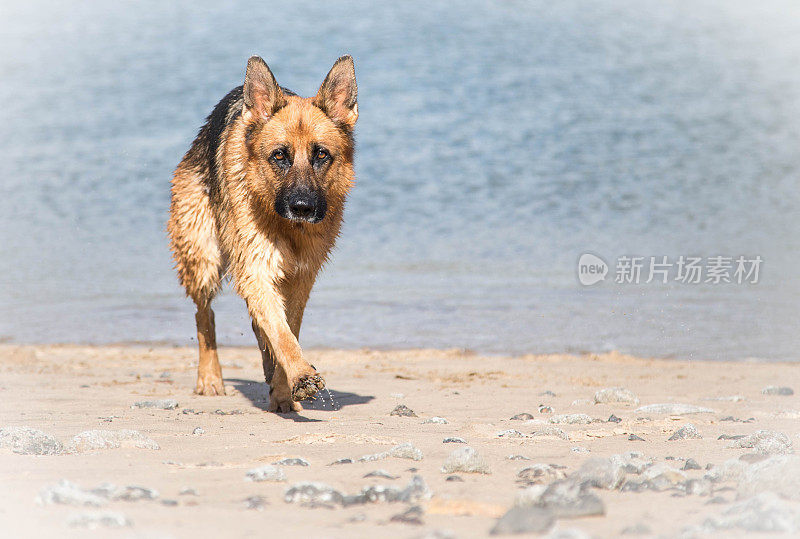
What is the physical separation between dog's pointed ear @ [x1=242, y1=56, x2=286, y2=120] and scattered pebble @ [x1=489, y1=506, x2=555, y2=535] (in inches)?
155

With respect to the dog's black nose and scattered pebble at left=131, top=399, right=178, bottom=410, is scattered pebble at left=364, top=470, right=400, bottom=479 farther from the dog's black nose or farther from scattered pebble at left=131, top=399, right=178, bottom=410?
scattered pebble at left=131, top=399, right=178, bottom=410

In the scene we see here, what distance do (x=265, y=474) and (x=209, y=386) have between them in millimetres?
3603

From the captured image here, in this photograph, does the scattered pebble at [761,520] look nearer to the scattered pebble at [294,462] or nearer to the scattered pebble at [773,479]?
the scattered pebble at [773,479]

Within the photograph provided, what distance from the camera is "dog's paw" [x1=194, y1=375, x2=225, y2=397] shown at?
699 centimetres

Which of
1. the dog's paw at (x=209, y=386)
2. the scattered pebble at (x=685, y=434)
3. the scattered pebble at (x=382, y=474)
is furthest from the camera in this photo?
the dog's paw at (x=209, y=386)

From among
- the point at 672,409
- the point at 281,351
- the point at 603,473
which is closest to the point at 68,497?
the point at 603,473

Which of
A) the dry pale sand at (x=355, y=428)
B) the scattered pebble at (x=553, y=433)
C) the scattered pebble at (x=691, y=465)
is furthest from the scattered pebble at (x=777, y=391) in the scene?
the scattered pebble at (x=691, y=465)

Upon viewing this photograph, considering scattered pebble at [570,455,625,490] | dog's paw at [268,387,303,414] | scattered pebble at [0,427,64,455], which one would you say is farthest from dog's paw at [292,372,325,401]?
scattered pebble at [570,455,625,490]

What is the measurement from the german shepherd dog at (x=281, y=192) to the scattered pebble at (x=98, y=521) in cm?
257

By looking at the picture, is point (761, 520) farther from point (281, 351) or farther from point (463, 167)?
point (463, 167)

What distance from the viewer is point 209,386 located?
276 inches

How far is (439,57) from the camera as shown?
1033 inches

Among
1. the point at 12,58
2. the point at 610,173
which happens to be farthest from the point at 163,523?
the point at 12,58

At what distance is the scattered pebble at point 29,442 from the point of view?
13.4ft
